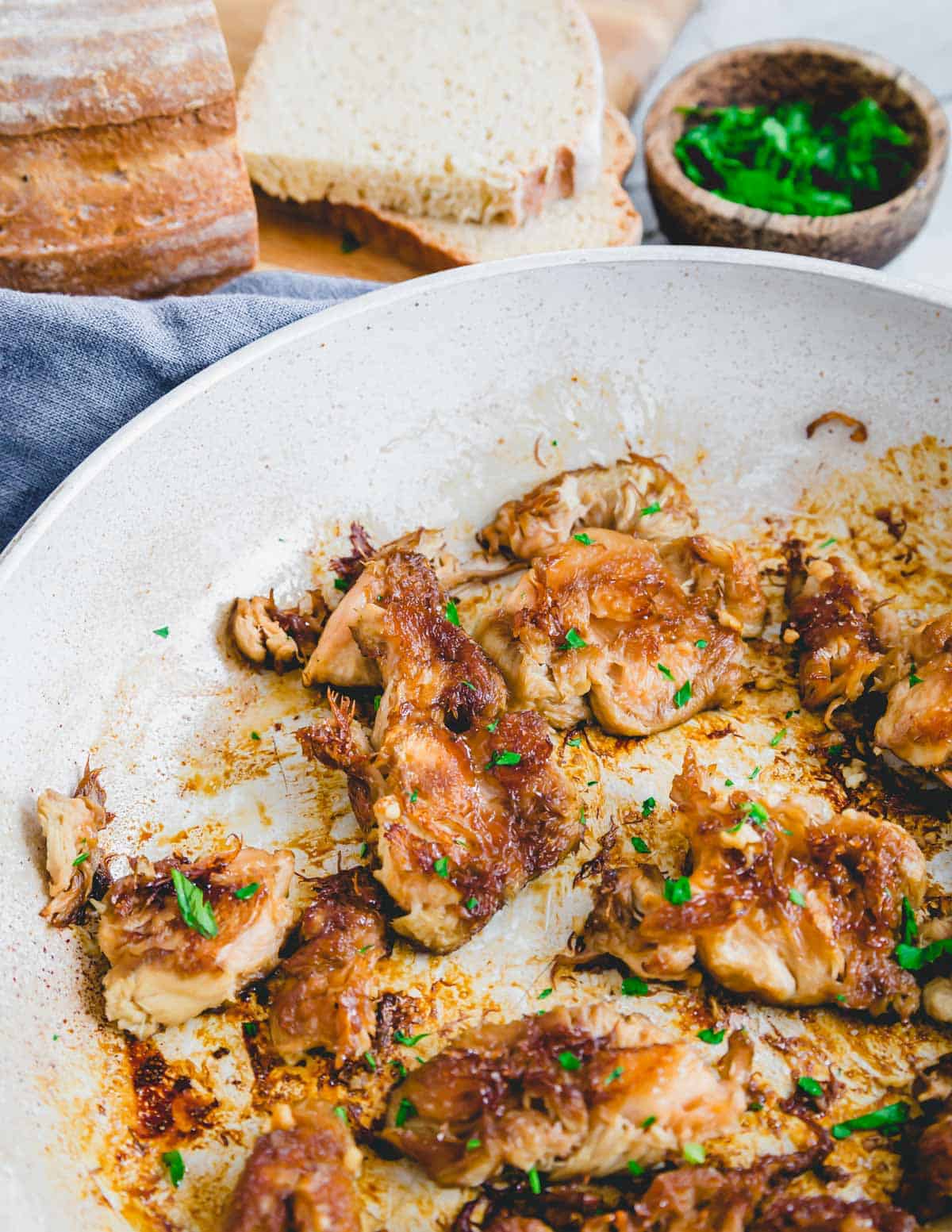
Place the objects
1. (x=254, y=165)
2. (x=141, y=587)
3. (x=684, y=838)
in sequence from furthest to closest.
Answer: (x=254, y=165) < (x=141, y=587) < (x=684, y=838)

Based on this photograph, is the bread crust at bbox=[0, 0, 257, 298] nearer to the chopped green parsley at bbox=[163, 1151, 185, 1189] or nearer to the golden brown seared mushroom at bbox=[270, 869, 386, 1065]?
the golden brown seared mushroom at bbox=[270, 869, 386, 1065]

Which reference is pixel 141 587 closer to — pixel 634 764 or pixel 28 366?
pixel 28 366

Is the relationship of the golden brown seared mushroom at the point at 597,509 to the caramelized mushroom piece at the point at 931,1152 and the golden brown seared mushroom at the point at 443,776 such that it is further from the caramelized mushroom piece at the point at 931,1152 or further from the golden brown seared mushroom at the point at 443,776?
the caramelized mushroom piece at the point at 931,1152

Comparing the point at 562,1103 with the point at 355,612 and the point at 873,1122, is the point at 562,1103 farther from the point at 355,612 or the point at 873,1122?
the point at 355,612

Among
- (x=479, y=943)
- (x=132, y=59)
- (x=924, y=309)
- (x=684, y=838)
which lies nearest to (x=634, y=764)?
(x=684, y=838)

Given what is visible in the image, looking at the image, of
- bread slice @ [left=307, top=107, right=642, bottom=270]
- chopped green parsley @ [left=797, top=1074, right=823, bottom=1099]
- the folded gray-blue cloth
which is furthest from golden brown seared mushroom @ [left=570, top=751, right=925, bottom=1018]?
bread slice @ [left=307, top=107, right=642, bottom=270]

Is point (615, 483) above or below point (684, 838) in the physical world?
above

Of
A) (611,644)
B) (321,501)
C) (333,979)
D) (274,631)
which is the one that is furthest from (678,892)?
(321,501)

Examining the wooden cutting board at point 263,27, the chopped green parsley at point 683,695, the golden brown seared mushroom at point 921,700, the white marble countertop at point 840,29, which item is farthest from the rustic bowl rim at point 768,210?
the chopped green parsley at point 683,695
